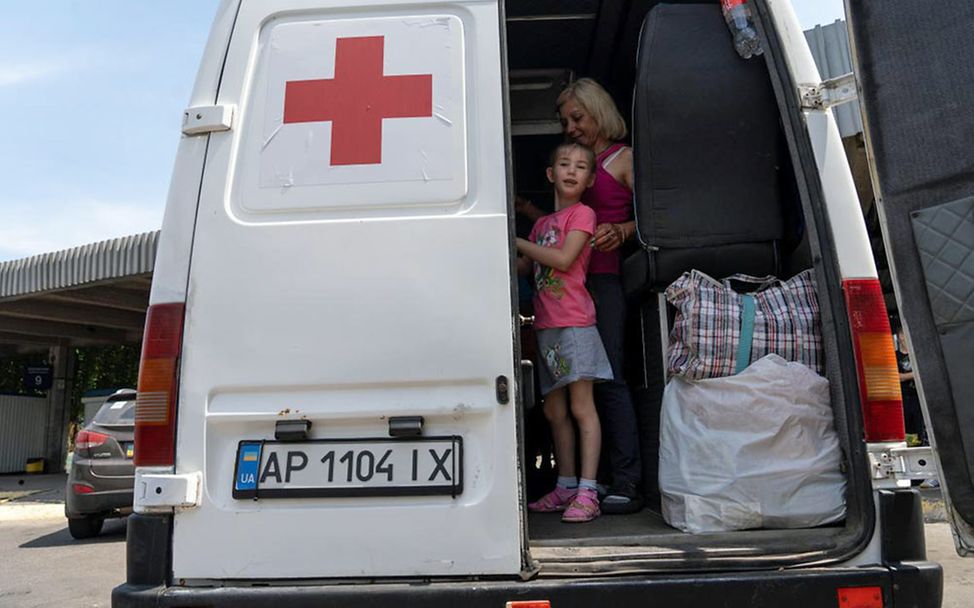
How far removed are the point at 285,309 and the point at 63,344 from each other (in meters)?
20.1

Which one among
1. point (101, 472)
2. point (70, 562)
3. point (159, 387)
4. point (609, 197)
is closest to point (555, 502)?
point (609, 197)

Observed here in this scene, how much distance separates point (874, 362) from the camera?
2.15 meters

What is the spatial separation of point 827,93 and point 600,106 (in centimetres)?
125

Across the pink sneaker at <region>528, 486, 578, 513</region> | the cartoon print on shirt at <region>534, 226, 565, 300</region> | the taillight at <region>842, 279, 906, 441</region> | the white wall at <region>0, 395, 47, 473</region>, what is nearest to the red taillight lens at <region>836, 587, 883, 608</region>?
the taillight at <region>842, 279, 906, 441</region>

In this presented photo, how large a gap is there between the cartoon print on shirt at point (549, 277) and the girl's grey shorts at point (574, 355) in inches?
5.8

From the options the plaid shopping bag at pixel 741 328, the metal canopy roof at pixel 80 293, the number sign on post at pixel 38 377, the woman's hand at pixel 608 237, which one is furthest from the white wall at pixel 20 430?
the plaid shopping bag at pixel 741 328

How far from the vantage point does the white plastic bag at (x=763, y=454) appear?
2.28m

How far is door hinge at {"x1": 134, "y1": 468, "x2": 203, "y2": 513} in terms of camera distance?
2094mm

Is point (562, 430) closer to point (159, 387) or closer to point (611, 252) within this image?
point (611, 252)

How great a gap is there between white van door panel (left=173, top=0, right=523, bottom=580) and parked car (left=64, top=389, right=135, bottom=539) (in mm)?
6168

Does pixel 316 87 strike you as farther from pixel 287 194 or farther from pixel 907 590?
pixel 907 590

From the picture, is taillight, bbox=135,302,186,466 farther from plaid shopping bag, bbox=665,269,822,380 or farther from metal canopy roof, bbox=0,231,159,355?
metal canopy roof, bbox=0,231,159,355

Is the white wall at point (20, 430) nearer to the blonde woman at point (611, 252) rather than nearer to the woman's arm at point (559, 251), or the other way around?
the blonde woman at point (611, 252)

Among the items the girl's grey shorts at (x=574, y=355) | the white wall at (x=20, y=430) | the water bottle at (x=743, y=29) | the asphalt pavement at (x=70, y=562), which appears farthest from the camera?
the white wall at (x=20, y=430)
